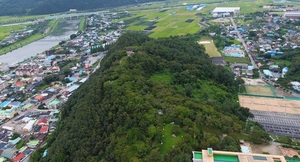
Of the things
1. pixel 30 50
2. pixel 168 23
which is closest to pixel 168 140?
pixel 30 50

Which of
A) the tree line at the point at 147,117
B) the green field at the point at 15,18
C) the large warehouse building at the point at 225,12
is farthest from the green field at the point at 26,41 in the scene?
the large warehouse building at the point at 225,12

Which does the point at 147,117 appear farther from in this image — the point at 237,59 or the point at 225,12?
the point at 225,12

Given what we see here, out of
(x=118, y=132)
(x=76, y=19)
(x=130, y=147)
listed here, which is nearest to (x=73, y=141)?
(x=118, y=132)

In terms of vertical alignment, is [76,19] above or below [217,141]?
above

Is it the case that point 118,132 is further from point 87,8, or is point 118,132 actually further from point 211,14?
point 87,8

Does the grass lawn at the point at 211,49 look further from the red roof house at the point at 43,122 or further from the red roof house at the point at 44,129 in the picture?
the red roof house at the point at 44,129
